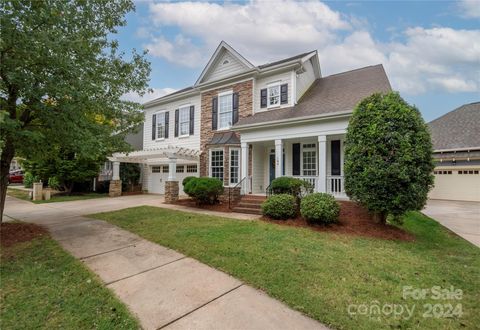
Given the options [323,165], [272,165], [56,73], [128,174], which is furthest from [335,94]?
[128,174]

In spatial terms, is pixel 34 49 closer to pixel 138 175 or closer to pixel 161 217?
pixel 161 217

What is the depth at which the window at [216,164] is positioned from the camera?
13.4 m

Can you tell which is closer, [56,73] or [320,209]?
[56,73]

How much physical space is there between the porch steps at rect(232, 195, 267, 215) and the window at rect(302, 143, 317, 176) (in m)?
2.90

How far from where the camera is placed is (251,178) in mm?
12391

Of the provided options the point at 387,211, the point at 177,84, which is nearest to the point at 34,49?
the point at 387,211

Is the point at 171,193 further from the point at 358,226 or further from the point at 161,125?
the point at 358,226

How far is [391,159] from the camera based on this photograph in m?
6.32

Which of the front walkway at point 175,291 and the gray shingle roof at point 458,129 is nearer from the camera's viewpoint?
the front walkway at point 175,291

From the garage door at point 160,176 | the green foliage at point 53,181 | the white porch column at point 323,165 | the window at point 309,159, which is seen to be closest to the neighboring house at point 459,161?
the window at point 309,159

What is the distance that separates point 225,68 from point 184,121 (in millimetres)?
4306

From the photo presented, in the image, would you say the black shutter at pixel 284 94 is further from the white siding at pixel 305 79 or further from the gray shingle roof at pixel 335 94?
the white siding at pixel 305 79

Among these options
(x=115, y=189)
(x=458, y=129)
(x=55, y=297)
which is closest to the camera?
(x=55, y=297)

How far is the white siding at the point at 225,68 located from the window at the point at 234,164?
180 inches
